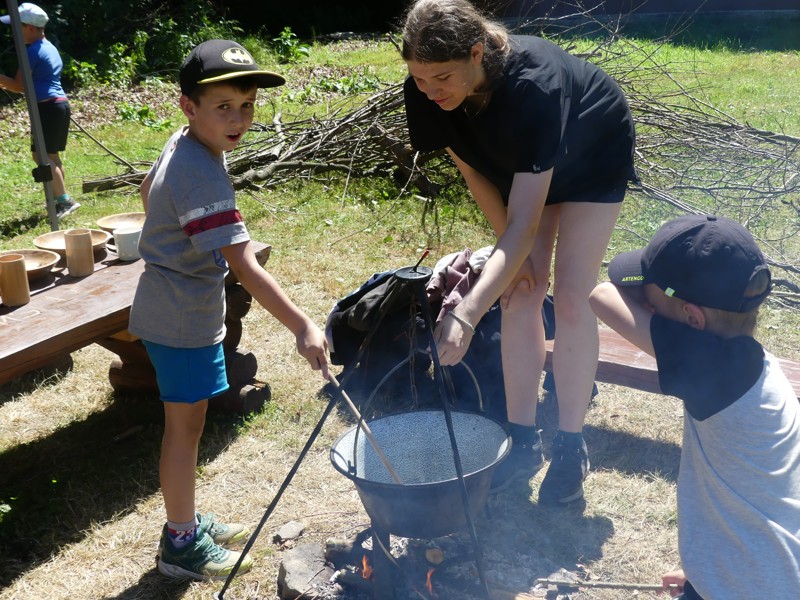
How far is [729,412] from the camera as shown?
1.92m

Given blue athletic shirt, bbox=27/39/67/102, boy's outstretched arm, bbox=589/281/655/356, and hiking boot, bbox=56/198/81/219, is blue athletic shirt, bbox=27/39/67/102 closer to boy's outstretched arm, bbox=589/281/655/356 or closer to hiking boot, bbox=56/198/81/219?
hiking boot, bbox=56/198/81/219

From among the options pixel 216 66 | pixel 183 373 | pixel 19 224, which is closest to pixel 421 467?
pixel 183 373

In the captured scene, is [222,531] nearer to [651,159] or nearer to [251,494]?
[251,494]

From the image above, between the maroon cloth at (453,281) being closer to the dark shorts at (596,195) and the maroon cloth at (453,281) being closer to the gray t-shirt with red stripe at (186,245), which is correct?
the dark shorts at (596,195)

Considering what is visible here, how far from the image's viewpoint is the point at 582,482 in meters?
3.05

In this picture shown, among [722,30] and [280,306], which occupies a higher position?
[280,306]

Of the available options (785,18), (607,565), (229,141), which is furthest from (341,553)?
(785,18)

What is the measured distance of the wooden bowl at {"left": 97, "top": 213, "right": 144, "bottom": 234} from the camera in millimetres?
4004

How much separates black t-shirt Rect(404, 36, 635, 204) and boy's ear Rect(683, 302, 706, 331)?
64 cm

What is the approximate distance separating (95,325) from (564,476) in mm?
1895

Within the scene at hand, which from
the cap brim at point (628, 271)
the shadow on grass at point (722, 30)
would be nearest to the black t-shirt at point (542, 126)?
the cap brim at point (628, 271)

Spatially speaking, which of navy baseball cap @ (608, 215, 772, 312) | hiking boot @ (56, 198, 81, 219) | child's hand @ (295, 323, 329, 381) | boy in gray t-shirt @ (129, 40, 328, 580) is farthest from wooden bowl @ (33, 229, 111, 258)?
hiking boot @ (56, 198, 81, 219)

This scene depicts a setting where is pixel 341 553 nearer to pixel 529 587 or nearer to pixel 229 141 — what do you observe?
pixel 529 587

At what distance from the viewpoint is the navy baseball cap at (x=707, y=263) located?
1900mm
